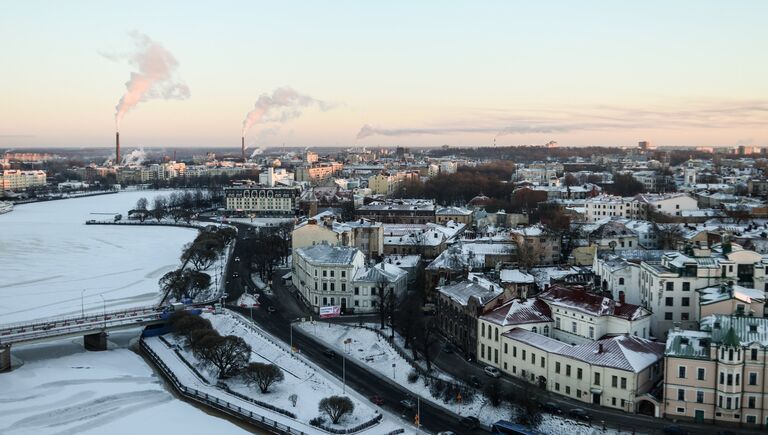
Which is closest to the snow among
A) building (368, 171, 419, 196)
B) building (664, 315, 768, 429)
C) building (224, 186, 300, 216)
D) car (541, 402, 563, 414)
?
car (541, 402, 563, 414)

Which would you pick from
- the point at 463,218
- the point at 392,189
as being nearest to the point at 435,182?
the point at 392,189

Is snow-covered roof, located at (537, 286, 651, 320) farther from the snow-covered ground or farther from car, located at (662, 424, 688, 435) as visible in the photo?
the snow-covered ground

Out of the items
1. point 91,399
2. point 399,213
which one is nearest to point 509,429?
point 91,399

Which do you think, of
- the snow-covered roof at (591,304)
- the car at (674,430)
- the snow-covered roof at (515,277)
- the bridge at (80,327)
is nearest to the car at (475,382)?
the snow-covered roof at (591,304)

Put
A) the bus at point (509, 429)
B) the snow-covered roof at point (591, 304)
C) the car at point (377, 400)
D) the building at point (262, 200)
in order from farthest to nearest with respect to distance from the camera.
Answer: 1. the building at point (262, 200)
2. the snow-covered roof at point (591, 304)
3. the car at point (377, 400)
4. the bus at point (509, 429)

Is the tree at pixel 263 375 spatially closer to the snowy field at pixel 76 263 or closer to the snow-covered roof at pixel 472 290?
the snow-covered roof at pixel 472 290
